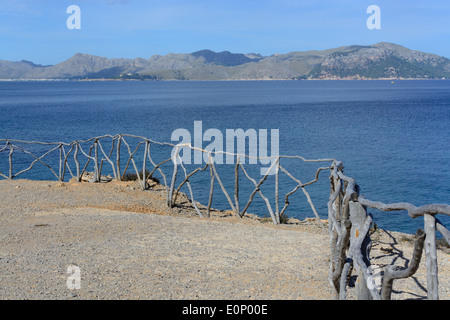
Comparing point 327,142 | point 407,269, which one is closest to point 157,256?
point 407,269

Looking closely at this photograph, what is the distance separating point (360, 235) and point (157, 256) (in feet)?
11.5

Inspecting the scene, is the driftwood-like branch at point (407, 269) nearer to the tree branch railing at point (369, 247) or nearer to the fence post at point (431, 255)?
the tree branch railing at point (369, 247)

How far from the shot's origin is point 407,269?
3.47 metres

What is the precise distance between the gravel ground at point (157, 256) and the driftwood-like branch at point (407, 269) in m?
1.98

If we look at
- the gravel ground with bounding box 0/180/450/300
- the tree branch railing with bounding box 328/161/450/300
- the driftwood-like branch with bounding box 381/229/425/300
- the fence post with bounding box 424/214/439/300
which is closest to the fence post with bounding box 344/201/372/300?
the tree branch railing with bounding box 328/161/450/300

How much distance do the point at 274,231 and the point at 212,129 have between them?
3417 cm

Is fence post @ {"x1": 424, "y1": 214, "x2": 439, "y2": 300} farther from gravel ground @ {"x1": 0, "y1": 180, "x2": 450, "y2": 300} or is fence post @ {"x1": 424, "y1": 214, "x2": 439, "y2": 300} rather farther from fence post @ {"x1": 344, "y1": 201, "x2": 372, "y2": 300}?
gravel ground @ {"x1": 0, "y1": 180, "x2": 450, "y2": 300}

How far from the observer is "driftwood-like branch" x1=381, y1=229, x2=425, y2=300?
3340mm

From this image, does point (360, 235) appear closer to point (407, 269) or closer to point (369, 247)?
point (369, 247)

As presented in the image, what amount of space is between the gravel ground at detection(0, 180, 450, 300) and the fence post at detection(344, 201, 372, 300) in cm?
130

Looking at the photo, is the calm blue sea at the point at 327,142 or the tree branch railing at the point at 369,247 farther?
the calm blue sea at the point at 327,142

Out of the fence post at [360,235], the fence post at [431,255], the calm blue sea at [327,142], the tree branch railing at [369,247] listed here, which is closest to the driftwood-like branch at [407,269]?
the tree branch railing at [369,247]

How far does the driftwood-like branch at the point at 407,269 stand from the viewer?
3340 millimetres
